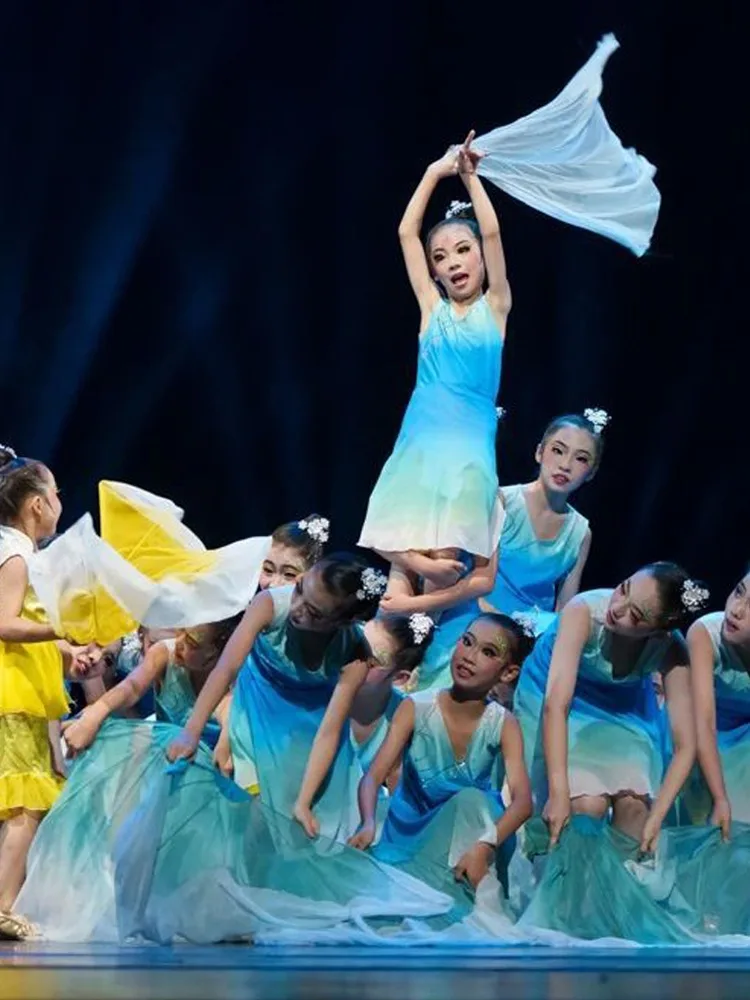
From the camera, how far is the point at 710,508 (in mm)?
6875

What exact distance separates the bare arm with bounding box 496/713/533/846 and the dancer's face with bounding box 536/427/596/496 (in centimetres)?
88

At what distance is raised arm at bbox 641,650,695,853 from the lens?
4461 mm

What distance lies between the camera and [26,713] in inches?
181

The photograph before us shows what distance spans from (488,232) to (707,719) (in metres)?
1.36

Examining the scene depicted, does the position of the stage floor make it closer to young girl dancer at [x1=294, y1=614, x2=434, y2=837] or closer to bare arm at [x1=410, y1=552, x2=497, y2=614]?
young girl dancer at [x1=294, y1=614, x2=434, y2=837]

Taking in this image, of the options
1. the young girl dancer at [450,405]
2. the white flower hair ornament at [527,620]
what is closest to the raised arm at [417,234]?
the young girl dancer at [450,405]

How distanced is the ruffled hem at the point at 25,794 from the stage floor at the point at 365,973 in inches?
20.9

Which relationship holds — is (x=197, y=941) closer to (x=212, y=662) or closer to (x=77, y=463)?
(x=212, y=662)

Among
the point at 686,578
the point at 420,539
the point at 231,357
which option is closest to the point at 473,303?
the point at 420,539

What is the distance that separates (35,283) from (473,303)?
1961 mm

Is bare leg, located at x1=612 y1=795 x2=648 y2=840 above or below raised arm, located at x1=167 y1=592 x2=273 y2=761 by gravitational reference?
below

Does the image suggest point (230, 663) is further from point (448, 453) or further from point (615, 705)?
point (448, 453)

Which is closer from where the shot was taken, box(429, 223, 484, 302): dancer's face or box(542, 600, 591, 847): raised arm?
box(542, 600, 591, 847): raised arm

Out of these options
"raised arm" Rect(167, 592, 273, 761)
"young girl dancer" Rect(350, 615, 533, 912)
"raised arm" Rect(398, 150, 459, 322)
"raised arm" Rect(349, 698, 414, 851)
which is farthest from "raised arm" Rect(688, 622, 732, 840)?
"raised arm" Rect(398, 150, 459, 322)
